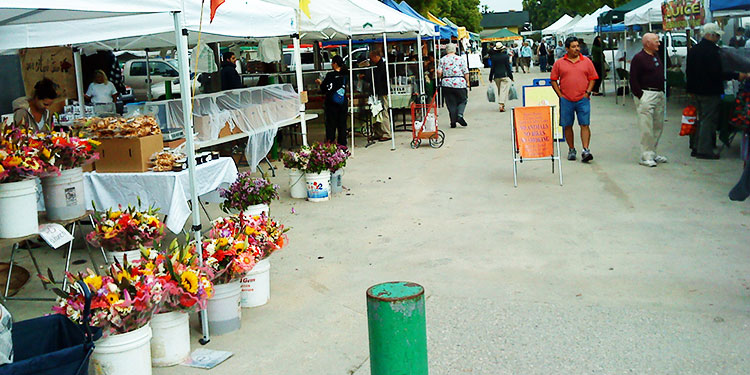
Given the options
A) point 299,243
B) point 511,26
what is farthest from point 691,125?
point 511,26

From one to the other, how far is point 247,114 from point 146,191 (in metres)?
4.33

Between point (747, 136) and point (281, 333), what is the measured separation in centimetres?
669

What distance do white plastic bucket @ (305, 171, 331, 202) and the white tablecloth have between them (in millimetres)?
2918

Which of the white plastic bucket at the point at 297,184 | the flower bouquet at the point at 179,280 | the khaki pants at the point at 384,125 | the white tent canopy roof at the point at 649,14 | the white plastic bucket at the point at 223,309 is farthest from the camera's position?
the white tent canopy roof at the point at 649,14

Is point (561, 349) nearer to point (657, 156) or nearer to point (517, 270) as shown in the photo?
point (517, 270)

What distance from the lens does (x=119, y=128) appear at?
253 inches

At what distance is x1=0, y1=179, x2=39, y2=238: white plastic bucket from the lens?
4.79 metres

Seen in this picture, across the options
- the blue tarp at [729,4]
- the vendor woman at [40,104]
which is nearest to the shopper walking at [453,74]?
the blue tarp at [729,4]

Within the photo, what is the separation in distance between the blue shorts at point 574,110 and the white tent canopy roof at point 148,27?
4291 millimetres

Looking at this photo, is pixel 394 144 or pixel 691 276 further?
pixel 394 144

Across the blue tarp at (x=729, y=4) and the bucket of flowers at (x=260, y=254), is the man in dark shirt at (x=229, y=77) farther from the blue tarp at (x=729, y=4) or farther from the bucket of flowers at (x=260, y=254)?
the bucket of flowers at (x=260, y=254)

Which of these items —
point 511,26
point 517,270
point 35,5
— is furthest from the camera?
point 511,26

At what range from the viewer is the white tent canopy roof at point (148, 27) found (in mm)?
6488

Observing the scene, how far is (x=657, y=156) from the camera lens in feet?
35.8
